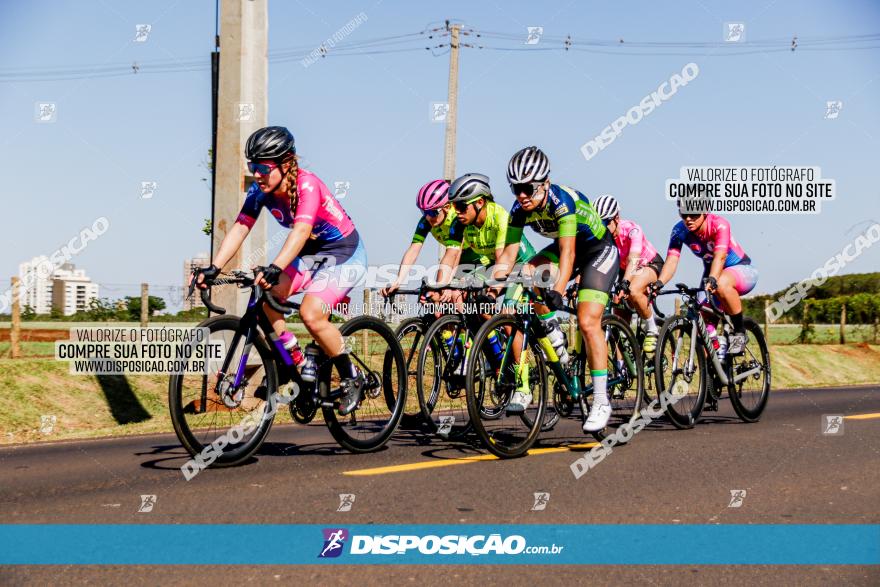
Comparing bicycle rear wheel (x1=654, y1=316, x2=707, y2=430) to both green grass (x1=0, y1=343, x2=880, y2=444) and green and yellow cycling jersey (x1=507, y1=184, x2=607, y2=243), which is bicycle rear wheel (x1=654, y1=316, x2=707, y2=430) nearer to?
green and yellow cycling jersey (x1=507, y1=184, x2=607, y2=243)

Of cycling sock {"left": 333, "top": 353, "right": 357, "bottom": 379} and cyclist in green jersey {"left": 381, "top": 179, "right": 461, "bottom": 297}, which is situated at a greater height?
cyclist in green jersey {"left": 381, "top": 179, "right": 461, "bottom": 297}

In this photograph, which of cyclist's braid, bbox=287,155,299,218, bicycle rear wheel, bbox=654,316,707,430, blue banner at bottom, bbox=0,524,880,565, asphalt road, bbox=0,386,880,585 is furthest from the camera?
bicycle rear wheel, bbox=654,316,707,430

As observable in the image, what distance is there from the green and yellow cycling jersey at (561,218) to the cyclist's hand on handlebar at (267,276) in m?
2.21

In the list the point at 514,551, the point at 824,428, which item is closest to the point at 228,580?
the point at 514,551

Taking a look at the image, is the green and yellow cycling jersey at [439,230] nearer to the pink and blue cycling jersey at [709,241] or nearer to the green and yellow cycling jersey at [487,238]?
the green and yellow cycling jersey at [487,238]

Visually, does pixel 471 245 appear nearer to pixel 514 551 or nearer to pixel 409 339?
pixel 409 339

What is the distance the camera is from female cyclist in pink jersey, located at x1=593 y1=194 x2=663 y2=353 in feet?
31.7

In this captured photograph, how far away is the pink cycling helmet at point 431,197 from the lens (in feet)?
25.6

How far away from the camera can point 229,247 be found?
5.98m

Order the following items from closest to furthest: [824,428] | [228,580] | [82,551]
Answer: [228,580] < [82,551] < [824,428]

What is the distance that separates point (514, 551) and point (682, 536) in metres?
0.88

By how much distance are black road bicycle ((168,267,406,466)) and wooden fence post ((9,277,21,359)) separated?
26.0 feet

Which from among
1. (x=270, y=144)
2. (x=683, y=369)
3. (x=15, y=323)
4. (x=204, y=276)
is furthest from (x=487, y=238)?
(x=15, y=323)

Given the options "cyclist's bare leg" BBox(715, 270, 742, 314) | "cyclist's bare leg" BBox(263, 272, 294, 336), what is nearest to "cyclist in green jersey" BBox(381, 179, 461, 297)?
"cyclist's bare leg" BBox(263, 272, 294, 336)
